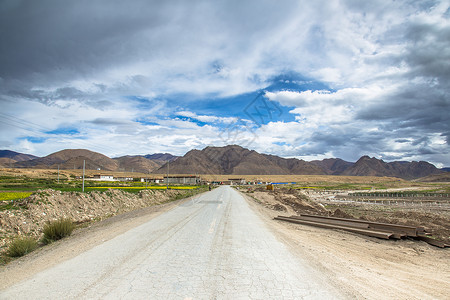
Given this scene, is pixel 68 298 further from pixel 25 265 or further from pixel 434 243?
pixel 434 243

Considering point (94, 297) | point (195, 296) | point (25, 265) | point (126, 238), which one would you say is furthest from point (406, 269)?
point (25, 265)

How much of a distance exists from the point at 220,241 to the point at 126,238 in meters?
3.52

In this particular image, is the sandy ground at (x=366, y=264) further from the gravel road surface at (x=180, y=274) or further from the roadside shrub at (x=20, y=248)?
the roadside shrub at (x=20, y=248)

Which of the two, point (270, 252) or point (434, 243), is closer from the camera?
point (270, 252)

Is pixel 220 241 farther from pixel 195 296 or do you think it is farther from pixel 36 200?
pixel 36 200

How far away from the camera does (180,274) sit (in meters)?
5.62

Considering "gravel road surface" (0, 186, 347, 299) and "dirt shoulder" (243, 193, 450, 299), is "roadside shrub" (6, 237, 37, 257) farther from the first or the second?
"dirt shoulder" (243, 193, 450, 299)

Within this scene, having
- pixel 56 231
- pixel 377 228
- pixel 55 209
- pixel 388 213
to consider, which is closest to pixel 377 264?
pixel 377 228

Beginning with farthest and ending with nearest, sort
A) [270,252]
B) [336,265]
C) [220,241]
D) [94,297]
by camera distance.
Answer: [220,241], [270,252], [336,265], [94,297]

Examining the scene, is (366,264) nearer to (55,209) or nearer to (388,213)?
(388,213)

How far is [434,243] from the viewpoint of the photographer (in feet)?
32.9

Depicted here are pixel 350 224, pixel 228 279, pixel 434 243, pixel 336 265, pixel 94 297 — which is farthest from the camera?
pixel 350 224

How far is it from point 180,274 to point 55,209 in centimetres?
1692

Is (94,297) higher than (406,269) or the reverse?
higher
